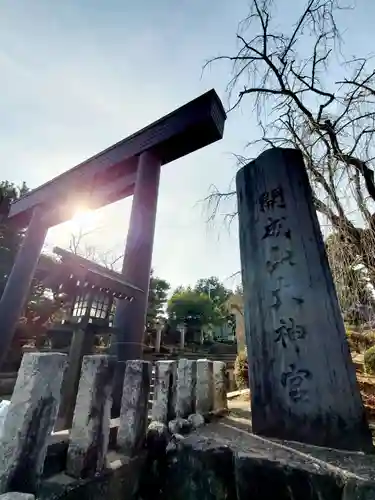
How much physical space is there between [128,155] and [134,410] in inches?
166

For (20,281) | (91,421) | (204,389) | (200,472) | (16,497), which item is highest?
(20,281)

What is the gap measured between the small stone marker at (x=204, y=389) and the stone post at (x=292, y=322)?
1.69 ft

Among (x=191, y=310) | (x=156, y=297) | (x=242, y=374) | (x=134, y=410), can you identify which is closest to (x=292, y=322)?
(x=134, y=410)

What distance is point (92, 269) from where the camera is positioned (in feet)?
9.35

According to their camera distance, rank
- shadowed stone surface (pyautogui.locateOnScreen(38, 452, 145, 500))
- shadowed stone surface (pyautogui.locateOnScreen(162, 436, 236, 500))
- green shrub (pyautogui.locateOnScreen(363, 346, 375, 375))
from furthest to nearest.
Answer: green shrub (pyautogui.locateOnScreen(363, 346, 375, 375)), shadowed stone surface (pyautogui.locateOnScreen(162, 436, 236, 500)), shadowed stone surface (pyautogui.locateOnScreen(38, 452, 145, 500))

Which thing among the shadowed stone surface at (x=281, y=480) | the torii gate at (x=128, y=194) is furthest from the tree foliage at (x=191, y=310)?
the shadowed stone surface at (x=281, y=480)

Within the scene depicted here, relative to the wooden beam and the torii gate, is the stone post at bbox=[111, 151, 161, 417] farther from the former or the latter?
the wooden beam

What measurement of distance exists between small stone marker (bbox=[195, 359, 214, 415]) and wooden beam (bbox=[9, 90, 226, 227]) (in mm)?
3525

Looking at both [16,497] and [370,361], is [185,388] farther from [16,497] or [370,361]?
[370,361]

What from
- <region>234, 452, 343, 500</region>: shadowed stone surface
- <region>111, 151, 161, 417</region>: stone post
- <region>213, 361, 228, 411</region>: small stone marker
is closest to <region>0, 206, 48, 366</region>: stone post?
<region>111, 151, 161, 417</region>: stone post

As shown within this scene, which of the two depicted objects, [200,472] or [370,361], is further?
[370,361]

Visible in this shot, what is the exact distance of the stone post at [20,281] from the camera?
4.80 m

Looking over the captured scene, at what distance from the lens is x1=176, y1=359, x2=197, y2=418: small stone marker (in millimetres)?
2448

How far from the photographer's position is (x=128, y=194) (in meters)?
5.87
